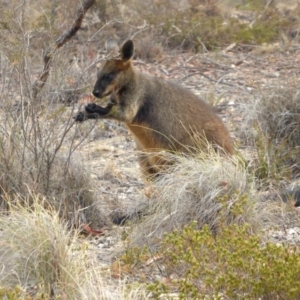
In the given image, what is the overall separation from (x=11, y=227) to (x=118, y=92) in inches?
107

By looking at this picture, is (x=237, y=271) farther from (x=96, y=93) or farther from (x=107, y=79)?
(x=107, y=79)

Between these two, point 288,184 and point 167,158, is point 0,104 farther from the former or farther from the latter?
point 288,184

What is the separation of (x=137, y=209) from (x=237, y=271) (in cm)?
248

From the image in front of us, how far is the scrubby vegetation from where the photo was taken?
4.92 m

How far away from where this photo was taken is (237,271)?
4914 millimetres

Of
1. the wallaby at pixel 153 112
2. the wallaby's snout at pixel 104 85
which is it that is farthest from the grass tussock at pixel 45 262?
the wallaby's snout at pixel 104 85

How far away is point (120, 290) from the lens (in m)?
5.05

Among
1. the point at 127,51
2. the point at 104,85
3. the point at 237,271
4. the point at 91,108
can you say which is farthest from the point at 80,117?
the point at 237,271

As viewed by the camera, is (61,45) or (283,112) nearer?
(61,45)

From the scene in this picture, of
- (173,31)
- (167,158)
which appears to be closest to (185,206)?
(167,158)

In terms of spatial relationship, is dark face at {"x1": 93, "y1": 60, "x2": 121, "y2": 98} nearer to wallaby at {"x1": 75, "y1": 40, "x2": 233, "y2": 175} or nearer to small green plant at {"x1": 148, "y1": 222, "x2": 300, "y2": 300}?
wallaby at {"x1": 75, "y1": 40, "x2": 233, "y2": 175}

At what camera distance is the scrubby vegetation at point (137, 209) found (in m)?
4.92

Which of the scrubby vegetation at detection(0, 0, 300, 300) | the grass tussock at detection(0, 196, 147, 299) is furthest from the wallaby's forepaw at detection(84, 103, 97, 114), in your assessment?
the grass tussock at detection(0, 196, 147, 299)

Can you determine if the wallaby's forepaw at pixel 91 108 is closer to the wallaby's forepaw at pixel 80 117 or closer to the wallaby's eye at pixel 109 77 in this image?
the wallaby's forepaw at pixel 80 117
